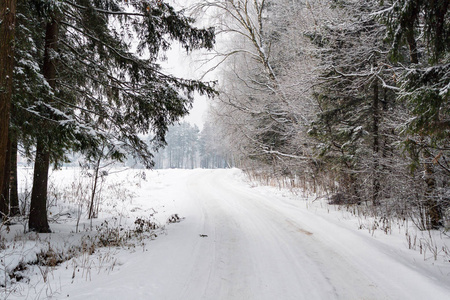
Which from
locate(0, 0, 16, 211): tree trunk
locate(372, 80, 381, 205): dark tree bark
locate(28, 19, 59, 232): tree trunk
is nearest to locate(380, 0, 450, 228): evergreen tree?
locate(372, 80, 381, 205): dark tree bark

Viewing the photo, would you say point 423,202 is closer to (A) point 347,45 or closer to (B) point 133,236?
(A) point 347,45

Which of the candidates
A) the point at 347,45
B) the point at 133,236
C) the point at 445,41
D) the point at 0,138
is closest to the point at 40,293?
the point at 0,138

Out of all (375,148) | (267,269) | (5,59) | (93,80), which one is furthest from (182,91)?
(375,148)

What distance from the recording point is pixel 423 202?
5078 millimetres

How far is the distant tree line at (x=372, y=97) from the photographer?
131 inches

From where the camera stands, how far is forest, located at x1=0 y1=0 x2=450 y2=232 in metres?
3.37

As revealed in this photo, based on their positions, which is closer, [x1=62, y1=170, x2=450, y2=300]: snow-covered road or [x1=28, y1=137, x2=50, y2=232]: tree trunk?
[x1=62, y1=170, x2=450, y2=300]: snow-covered road

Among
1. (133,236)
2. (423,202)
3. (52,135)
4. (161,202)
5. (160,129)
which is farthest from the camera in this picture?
(161,202)

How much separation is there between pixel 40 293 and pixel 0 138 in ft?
6.49

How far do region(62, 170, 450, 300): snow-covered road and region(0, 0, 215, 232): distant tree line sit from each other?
2.33 metres

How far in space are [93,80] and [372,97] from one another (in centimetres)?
849

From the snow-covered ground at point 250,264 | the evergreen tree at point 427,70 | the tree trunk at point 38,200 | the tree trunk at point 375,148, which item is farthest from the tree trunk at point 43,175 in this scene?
the tree trunk at point 375,148

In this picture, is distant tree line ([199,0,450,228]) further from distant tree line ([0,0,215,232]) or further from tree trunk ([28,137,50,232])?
tree trunk ([28,137,50,232])

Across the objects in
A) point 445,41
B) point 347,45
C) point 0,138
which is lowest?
point 0,138
